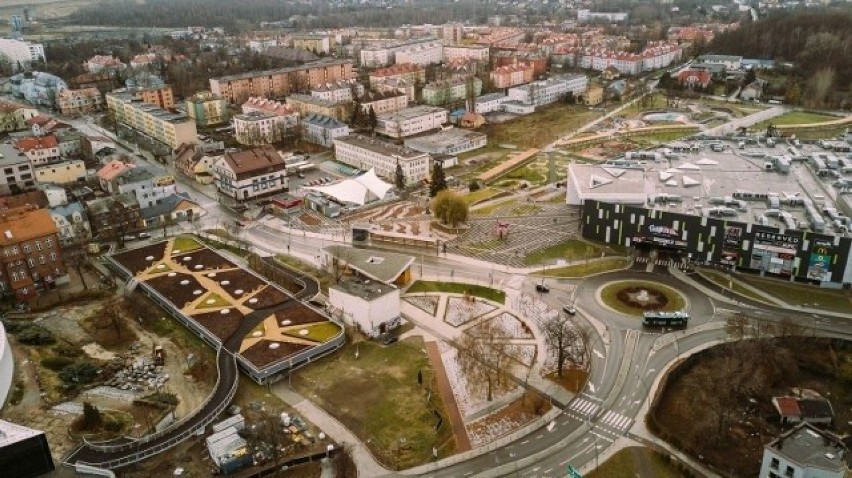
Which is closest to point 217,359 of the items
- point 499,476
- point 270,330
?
point 270,330

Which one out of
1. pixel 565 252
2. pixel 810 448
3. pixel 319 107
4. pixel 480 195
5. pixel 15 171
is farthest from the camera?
pixel 319 107

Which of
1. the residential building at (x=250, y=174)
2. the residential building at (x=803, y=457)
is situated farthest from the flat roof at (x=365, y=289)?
the residential building at (x=250, y=174)

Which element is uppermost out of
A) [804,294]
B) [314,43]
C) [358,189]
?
[314,43]

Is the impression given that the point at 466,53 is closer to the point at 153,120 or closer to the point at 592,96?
the point at 592,96

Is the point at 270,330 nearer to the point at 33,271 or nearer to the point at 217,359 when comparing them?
the point at 217,359

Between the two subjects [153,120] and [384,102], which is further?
[384,102]

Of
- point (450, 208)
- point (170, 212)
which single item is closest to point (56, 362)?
point (170, 212)
